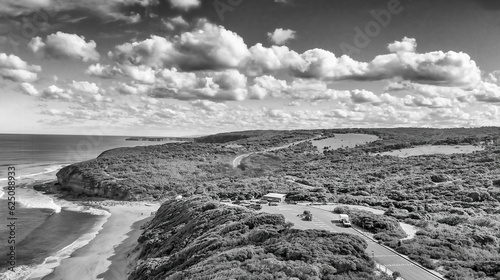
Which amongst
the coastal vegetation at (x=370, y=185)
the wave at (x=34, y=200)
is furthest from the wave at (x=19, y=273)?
the wave at (x=34, y=200)

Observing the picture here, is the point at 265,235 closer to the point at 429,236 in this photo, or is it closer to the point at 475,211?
the point at 429,236

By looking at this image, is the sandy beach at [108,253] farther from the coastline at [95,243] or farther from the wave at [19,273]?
the wave at [19,273]

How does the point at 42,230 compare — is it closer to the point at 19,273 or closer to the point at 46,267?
the point at 46,267

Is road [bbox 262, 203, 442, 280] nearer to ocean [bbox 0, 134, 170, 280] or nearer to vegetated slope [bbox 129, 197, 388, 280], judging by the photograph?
vegetated slope [bbox 129, 197, 388, 280]

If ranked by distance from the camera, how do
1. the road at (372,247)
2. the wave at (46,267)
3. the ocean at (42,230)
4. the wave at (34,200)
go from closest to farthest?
the road at (372,247) < the wave at (46,267) < the ocean at (42,230) < the wave at (34,200)

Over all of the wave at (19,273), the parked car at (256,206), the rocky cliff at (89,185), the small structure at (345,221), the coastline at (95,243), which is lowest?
the coastline at (95,243)

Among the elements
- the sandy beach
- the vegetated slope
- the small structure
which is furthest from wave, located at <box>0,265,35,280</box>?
the small structure

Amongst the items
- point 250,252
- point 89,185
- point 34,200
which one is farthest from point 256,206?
point 34,200
